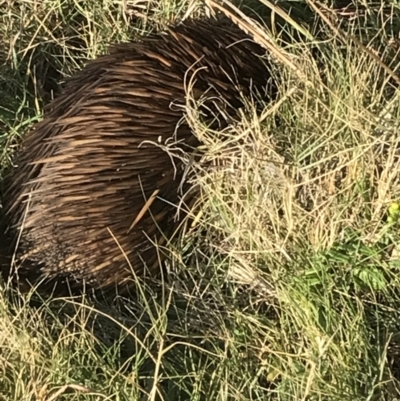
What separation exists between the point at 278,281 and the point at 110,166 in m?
0.57

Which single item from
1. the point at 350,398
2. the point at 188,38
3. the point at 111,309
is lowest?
the point at 111,309

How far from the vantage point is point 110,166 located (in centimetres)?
230

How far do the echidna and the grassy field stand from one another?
9 centimetres

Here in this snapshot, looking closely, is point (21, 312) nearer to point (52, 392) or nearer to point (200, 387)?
point (52, 392)

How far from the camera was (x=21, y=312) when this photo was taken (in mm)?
2154

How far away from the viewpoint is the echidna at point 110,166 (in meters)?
2.29

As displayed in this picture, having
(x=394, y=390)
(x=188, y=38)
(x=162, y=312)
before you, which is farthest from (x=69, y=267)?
(x=394, y=390)

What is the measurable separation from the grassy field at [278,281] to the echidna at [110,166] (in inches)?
3.4

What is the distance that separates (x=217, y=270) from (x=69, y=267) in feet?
1.37

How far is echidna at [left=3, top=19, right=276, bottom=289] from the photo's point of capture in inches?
90.3

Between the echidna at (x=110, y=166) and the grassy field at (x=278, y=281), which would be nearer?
the grassy field at (x=278, y=281)

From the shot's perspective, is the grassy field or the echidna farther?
the echidna

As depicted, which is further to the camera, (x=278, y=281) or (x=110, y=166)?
(x=110, y=166)

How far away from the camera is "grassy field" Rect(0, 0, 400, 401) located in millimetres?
2000
